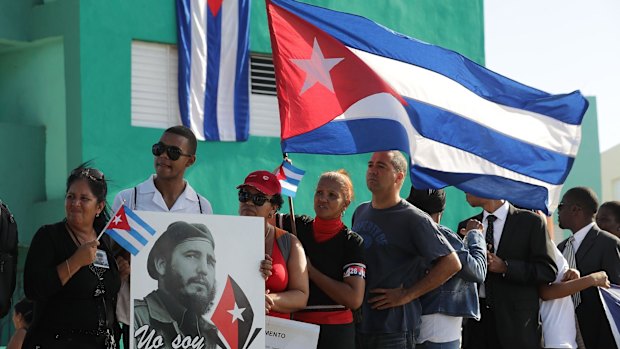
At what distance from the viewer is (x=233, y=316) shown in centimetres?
683

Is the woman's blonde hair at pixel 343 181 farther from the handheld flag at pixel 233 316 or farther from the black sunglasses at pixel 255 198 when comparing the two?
the handheld flag at pixel 233 316

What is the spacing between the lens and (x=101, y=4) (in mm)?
15648

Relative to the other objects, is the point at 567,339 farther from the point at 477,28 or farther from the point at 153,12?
the point at 477,28

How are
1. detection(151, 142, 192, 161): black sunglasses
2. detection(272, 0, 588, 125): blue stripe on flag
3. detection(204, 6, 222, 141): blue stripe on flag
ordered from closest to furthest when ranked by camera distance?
detection(151, 142, 192, 161): black sunglasses < detection(272, 0, 588, 125): blue stripe on flag < detection(204, 6, 222, 141): blue stripe on flag

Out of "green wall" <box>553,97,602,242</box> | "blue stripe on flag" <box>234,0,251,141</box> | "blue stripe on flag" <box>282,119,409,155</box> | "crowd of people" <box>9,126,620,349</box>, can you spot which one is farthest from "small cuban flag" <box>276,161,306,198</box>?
"green wall" <box>553,97,602,242</box>

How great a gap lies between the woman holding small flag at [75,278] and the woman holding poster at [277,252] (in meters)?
0.88

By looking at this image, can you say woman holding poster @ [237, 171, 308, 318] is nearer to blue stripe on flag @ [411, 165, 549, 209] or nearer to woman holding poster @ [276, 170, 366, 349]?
woman holding poster @ [276, 170, 366, 349]

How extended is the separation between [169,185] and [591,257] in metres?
4.26

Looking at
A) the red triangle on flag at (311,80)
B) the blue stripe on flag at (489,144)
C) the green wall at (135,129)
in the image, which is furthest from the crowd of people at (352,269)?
the green wall at (135,129)

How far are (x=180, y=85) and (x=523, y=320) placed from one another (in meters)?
7.75

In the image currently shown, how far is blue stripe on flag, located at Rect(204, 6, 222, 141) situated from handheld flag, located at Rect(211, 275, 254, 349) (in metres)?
9.52

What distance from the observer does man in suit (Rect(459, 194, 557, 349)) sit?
371 inches

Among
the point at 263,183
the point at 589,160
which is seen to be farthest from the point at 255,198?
the point at 589,160

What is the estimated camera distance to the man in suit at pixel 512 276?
9.43 metres
